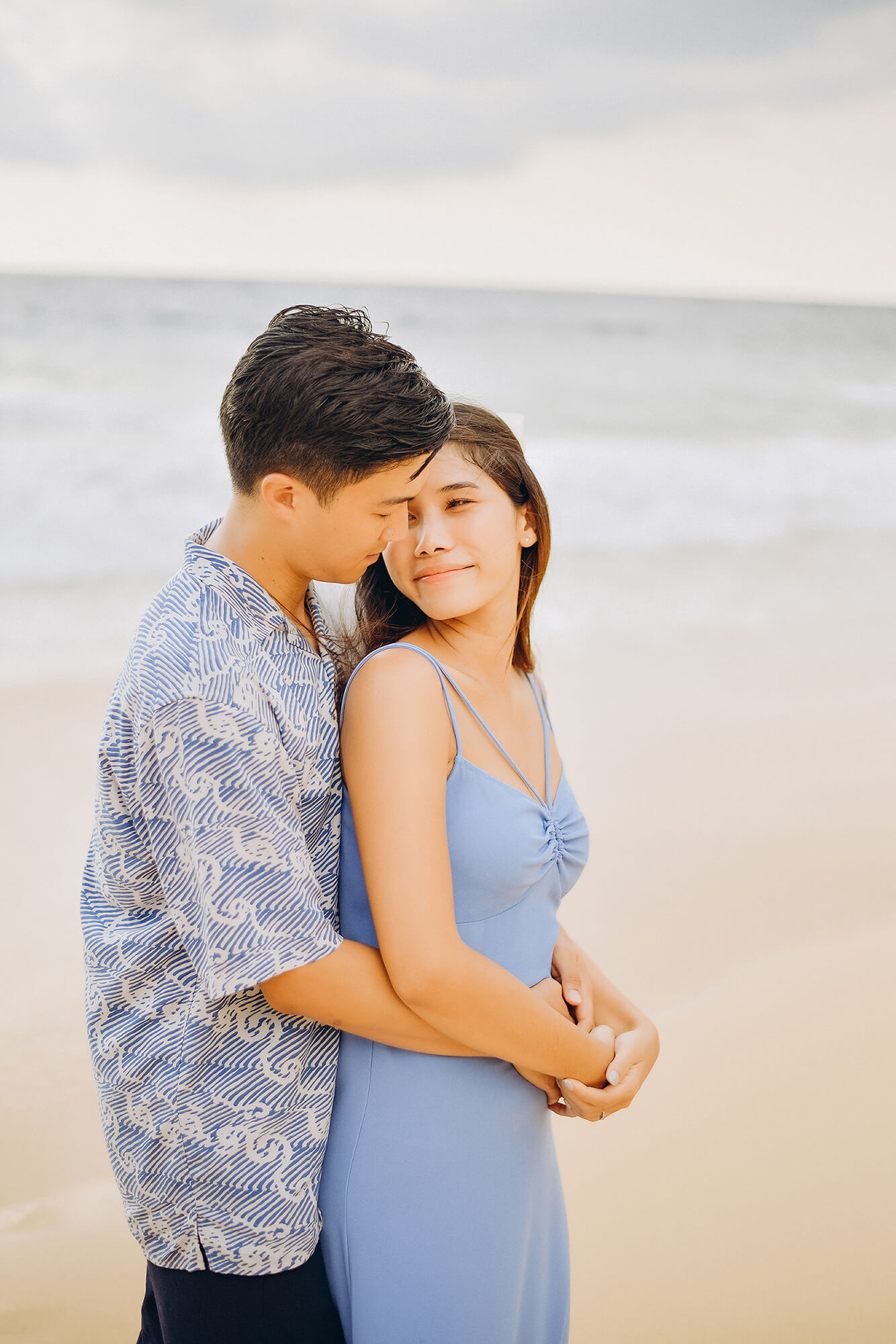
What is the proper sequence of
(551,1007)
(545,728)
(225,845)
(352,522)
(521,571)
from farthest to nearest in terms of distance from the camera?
(521,571) → (545,728) → (551,1007) → (352,522) → (225,845)

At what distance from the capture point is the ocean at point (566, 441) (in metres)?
7.98

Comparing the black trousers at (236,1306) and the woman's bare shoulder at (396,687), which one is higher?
the woman's bare shoulder at (396,687)

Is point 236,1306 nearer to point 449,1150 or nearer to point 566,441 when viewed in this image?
point 449,1150

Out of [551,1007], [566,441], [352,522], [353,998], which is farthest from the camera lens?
[566,441]

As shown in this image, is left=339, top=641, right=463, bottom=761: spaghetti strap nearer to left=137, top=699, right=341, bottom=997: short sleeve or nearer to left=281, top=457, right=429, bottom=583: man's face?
left=281, top=457, right=429, bottom=583: man's face

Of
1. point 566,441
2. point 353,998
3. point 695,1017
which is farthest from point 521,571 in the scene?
point 566,441

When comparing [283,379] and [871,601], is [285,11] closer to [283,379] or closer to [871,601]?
[871,601]

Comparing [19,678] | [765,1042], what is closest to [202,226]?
[19,678]

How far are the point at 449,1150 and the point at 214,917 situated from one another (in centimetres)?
56

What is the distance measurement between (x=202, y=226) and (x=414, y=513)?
18.0 m

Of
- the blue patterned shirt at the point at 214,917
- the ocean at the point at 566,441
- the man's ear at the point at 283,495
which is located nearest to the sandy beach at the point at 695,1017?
the blue patterned shirt at the point at 214,917

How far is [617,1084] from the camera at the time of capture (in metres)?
1.54

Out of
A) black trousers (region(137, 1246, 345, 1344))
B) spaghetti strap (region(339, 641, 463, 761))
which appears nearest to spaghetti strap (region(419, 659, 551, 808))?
spaghetti strap (region(339, 641, 463, 761))

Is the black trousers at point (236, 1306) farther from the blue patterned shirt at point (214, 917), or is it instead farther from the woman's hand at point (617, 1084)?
the woman's hand at point (617, 1084)
